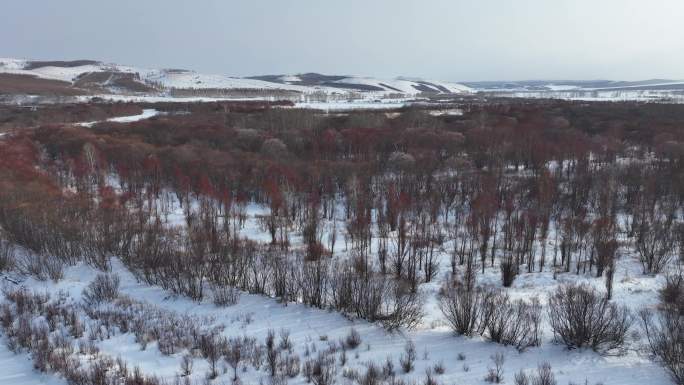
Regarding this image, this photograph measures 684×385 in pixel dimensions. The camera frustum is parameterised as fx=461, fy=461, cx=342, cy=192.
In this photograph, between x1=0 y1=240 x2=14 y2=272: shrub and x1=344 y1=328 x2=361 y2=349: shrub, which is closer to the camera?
x1=344 y1=328 x2=361 y2=349: shrub

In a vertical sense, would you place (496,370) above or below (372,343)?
above

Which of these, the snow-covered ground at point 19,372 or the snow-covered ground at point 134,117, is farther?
the snow-covered ground at point 134,117

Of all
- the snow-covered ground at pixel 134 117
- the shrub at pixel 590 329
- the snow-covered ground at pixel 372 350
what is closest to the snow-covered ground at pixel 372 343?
the snow-covered ground at pixel 372 350

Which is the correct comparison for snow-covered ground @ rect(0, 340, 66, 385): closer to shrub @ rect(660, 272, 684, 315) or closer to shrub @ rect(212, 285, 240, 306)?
shrub @ rect(212, 285, 240, 306)

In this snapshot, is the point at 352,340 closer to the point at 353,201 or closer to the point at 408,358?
the point at 408,358

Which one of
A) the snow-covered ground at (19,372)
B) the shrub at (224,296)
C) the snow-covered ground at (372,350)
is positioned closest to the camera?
the snow-covered ground at (372,350)

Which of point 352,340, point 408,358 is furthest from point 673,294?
point 352,340

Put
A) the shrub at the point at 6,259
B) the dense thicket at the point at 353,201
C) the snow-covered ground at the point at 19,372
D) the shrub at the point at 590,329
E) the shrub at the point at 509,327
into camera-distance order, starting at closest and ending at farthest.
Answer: the snow-covered ground at the point at 19,372
the shrub at the point at 590,329
the shrub at the point at 509,327
the dense thicket at the point at 353,201
the shrub at the point at 6,259

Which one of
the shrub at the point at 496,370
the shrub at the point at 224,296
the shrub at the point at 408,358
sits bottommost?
the shrub at the point at 224,296

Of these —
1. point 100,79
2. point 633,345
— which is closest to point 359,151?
point 633,345

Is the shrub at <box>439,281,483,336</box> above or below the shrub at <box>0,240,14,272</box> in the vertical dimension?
above

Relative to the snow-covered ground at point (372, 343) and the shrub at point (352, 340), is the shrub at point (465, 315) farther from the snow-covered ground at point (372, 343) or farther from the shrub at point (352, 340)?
the shrub at point (352, 340)

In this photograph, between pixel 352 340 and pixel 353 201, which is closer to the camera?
pixel 352 340

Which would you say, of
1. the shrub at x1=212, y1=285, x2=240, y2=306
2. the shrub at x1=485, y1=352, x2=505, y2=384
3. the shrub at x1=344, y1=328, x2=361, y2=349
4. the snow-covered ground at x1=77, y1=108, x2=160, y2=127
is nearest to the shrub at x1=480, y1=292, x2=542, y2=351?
the shrub at x1=485, y1=352, x2=505, y2=384
